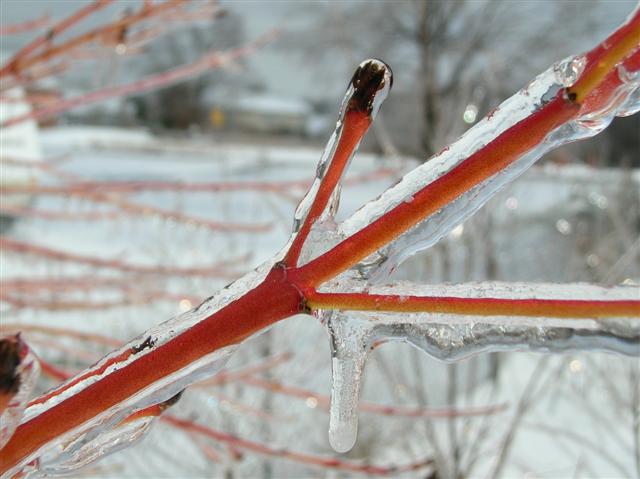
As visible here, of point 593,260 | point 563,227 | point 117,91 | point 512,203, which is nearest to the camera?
point 117,91

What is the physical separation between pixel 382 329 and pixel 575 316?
6 centimetres

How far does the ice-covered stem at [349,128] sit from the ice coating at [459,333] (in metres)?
0.04

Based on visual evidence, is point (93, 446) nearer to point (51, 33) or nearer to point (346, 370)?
point (346, 370)

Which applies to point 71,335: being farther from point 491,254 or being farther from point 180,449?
point 180,449

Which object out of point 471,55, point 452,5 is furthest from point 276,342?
point 452,5

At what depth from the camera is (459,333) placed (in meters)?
0.22

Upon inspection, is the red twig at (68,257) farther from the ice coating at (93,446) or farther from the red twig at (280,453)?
the ice coating at (93,446)

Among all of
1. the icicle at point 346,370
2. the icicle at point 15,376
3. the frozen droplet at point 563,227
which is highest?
the frozen droplet at point 563,227

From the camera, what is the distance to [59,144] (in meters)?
10.7

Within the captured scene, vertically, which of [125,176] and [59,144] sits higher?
[59,144]

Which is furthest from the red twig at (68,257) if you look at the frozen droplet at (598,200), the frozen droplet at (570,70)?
the frozen droplet at (598,200)

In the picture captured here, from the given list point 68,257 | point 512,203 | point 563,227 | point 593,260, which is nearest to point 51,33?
point 68,257

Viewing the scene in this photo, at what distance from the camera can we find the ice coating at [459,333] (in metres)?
0.18

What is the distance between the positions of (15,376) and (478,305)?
0.12 meters
